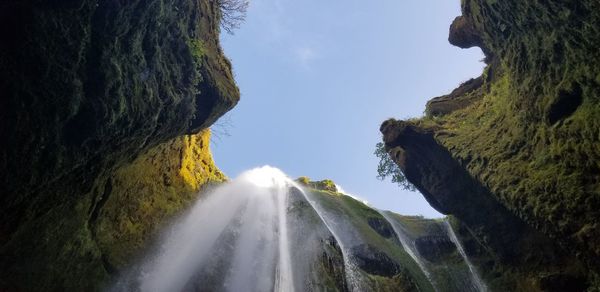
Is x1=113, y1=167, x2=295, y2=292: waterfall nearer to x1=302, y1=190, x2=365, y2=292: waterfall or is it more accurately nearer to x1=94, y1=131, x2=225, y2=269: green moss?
x1=94, y1=131, x2=225, y2=269: green moss

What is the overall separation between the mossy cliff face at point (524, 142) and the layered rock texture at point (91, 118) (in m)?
10.1

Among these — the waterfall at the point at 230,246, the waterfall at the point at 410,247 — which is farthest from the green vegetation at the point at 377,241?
the waterfall at the point at 230,246

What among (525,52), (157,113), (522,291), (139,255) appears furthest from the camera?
(522,291)

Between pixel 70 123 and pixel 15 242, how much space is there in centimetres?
428

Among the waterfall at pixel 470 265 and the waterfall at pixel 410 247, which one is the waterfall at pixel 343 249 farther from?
the waterfall at pixel 470 265

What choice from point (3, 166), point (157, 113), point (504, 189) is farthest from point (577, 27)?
point (3, 166)

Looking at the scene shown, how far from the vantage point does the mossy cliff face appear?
10.6 metres

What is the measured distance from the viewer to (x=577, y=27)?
9906mm

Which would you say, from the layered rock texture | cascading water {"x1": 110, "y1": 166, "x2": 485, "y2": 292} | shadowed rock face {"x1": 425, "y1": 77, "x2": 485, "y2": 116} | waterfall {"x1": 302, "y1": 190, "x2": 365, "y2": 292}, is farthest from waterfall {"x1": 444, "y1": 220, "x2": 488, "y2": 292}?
the layered rock texture

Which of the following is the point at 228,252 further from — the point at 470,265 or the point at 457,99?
the point at 457,99

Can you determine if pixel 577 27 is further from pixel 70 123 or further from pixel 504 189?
pixel 70 123

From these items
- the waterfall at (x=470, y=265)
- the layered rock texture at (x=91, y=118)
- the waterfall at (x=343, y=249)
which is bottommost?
the waterfall at (x=470, y=265)

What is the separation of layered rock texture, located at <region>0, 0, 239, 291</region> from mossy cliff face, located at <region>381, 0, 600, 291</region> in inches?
398

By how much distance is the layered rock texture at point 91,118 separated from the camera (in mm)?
7723
